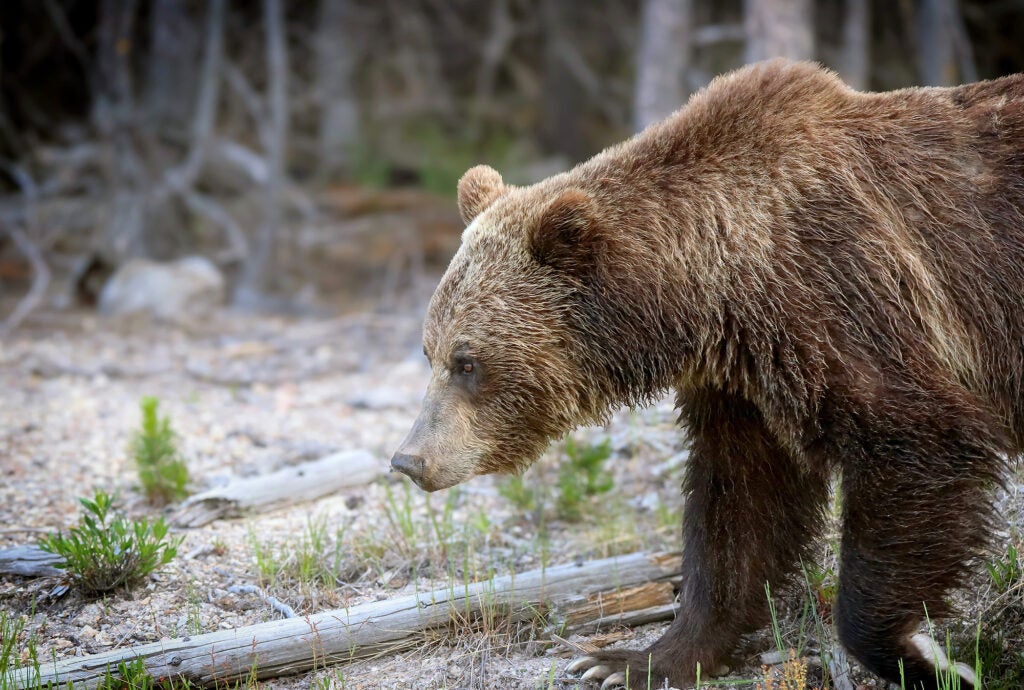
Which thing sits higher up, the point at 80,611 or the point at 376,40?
the point at 376,40

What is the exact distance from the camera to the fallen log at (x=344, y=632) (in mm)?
3473

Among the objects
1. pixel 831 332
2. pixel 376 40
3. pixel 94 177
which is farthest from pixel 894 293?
pixel 376 40

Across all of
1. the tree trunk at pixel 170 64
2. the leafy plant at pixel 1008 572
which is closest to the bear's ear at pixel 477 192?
the leafy plant at pixel 1008 572

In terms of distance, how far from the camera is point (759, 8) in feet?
26.8

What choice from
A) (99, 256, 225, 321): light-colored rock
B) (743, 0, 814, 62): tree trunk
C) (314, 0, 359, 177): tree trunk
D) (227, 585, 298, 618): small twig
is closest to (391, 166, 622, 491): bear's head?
(227, 585, 298, 618): small twig

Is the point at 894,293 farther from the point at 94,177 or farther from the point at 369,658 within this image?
Result: the point at 94,177

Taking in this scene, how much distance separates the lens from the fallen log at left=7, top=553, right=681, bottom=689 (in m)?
3.47

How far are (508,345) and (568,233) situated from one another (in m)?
0.45

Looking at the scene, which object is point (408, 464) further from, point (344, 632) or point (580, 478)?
point (580, 478)

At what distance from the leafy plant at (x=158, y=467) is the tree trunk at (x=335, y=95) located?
31.0 ft

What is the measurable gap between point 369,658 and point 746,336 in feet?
6.01

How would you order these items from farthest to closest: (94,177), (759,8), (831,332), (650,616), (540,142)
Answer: (540,142)
(94,177)
(759,8)
(650,616)
(831,332)

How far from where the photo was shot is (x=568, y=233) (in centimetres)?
350

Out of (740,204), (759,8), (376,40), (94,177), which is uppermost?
(376,40)
